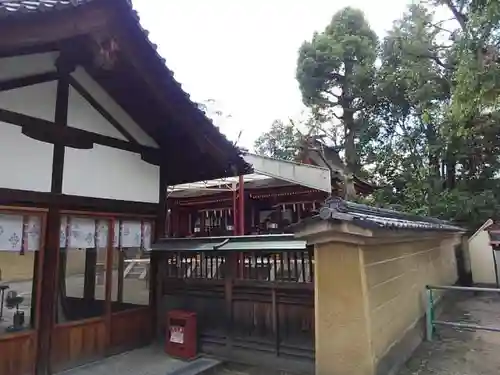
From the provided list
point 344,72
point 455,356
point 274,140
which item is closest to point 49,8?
point 455,356

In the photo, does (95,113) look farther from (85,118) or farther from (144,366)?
(144,366)

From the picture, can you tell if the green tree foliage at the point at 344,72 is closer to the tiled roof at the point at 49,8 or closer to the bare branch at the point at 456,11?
the bare branch at the point at 456,11

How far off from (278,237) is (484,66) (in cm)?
635

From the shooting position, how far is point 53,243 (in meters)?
5.19

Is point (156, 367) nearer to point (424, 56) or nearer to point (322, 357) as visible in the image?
point (322, 357)

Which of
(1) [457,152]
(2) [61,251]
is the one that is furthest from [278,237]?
(1) [457,152]

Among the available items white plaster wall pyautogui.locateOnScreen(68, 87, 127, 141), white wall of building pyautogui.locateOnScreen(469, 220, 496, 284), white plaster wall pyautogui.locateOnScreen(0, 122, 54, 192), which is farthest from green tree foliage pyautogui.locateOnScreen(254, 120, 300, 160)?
white plaster wall pyautogui.locateOnScreen(0, 122, 54, 192)

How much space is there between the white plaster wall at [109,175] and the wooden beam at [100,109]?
30 centimetres

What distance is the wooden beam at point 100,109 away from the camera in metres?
5.75

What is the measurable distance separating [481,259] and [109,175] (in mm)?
14007

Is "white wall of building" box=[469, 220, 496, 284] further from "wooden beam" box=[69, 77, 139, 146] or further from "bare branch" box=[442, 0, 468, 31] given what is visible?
"wooden beam" box=[69, 77, 139, 146]

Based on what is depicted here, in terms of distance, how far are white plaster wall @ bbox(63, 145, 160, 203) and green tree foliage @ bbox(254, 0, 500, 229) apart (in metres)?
7.05

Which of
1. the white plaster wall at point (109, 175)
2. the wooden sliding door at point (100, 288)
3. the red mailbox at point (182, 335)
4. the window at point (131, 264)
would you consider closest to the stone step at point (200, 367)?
the red mailbox at point (182, 335)

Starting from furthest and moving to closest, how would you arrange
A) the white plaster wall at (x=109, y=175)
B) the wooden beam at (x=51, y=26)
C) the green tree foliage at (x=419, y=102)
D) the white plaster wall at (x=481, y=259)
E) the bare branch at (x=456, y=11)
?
the white plaster wall at (x=481, y=259) < the bare branch at (x=456, y=11) < the green tree foliage at (x=419, y=102) < the white plaster wall at (x=109, y=175) < the wooden beam at (x=51, y=26)
